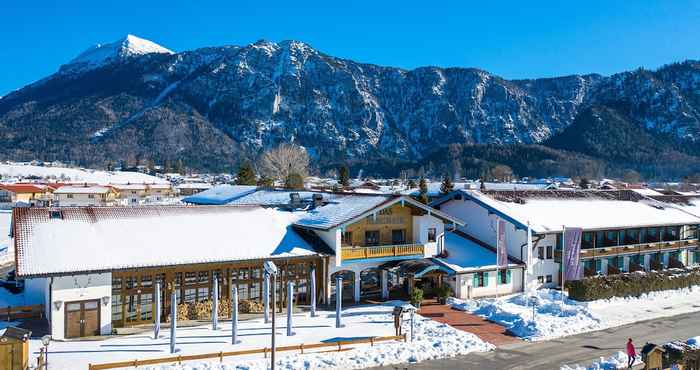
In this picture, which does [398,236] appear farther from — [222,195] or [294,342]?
[222,195]

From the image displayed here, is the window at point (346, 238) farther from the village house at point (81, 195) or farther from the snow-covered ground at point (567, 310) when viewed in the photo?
the village house at point (81, 195)

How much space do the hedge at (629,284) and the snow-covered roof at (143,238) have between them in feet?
58.9

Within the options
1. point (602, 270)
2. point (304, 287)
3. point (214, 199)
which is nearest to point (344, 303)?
point (304, 287)

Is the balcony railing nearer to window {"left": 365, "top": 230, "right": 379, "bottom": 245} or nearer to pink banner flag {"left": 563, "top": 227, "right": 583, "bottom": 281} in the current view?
pink banner flag {"left": 563, "top": 227, "right": 583, "bottom": 281}

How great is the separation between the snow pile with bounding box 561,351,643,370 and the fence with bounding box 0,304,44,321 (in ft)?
82.8

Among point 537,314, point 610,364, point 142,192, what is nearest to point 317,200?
point 537,314

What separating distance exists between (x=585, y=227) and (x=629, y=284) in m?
5.01

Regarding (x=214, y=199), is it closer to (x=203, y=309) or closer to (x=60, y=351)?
(x=203, y=309)

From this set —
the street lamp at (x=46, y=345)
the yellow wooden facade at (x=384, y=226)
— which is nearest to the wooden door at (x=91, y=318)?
the street lamp at (x=46, y=345)

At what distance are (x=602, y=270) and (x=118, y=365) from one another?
35.2m

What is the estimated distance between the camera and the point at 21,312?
2642cm

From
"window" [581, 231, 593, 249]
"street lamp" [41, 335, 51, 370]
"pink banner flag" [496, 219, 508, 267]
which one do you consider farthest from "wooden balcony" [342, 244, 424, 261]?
"street lamp" [41, 335, 51, 370]

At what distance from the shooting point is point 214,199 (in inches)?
2383

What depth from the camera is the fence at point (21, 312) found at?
25953 millimetres
